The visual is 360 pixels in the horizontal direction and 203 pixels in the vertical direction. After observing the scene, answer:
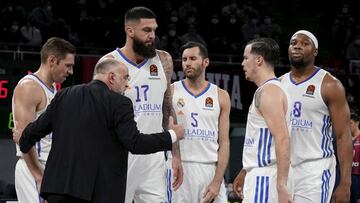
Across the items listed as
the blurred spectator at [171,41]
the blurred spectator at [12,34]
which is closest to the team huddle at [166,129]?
the blurred spectator at [171,41]

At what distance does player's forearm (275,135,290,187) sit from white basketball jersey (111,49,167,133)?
5.12 feet

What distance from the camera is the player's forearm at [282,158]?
6.29 m

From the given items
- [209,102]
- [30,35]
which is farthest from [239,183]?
[30,35]

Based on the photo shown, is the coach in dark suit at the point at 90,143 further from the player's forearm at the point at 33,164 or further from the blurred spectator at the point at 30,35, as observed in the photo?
the blurred spectator at the point at 30,35

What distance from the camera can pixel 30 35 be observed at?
1616cm

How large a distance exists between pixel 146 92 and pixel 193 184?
1.27 metres

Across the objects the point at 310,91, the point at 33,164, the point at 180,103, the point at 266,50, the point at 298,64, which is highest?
the point at 266,50

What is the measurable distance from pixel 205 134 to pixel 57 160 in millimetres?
2819

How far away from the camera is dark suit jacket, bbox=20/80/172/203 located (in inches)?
223

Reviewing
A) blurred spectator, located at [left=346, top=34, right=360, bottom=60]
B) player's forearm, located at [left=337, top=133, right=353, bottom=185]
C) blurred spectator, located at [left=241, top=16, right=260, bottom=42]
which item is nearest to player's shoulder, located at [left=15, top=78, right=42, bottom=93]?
player's forearm, located at [left=337, top=133, right=353, bottom=185]

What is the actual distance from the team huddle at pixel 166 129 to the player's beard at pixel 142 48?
0.03ft

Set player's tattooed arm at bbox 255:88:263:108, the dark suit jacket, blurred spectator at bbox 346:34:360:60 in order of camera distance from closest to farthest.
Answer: the dark suit jacket, player's tattooed arm at bbox 255:88:263:108, blurred spectator at bbox 346:34:360:60

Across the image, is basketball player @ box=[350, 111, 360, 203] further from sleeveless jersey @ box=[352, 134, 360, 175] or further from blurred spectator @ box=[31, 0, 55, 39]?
blurred spectator @ box=[31, 0, 55, 39]

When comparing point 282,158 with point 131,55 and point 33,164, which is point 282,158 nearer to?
point 131,55
